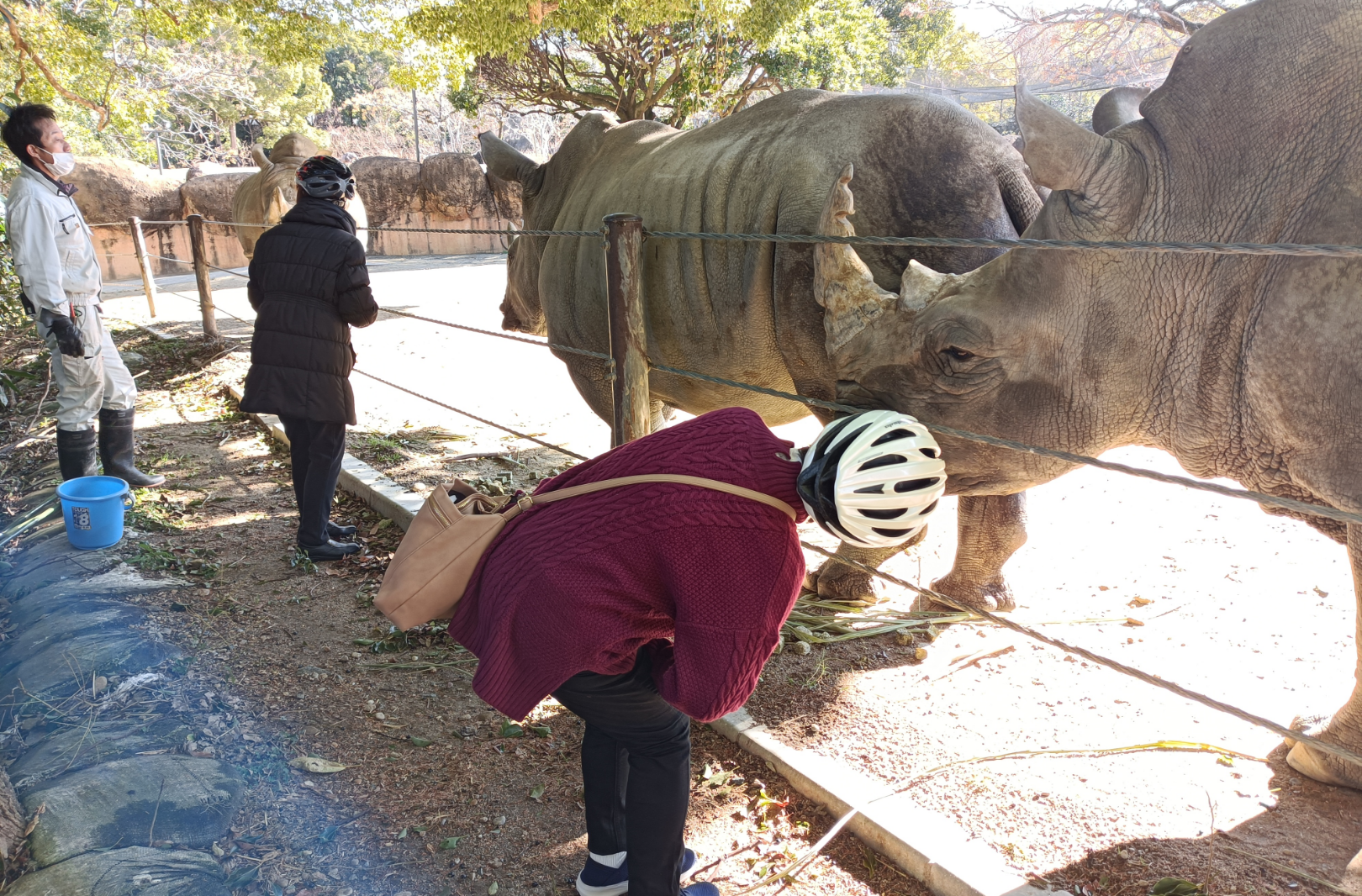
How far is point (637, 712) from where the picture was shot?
2.23m

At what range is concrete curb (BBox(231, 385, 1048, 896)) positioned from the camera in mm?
2445

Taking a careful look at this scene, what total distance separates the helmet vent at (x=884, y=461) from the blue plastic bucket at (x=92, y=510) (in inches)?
154

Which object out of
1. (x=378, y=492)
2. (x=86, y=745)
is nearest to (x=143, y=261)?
(x=378, y=492)

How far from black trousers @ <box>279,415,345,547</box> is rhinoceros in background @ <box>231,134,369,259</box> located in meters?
6.22

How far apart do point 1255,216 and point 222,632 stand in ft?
12.6

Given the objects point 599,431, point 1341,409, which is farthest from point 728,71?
point 1341,409

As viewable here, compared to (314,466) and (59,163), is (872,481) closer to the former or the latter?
(314,466)

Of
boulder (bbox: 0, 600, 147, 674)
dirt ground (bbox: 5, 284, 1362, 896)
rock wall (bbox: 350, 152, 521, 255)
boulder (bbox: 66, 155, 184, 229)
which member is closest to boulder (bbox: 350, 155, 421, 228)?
rock wall (bbox: 350, 152, 521, 255)

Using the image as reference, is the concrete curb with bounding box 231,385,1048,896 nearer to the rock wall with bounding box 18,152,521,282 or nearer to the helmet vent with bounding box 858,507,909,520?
the helmet vent with bounding box 858,507,909,520

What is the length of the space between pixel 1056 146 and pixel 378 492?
3.98 meters

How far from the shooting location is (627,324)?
3365 mm

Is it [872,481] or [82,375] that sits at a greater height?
[872,481]

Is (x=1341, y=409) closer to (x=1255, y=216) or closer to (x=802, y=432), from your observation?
(x=1255, y=216)

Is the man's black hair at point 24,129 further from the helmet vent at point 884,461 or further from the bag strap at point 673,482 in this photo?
the helmet vent at point 884,461
